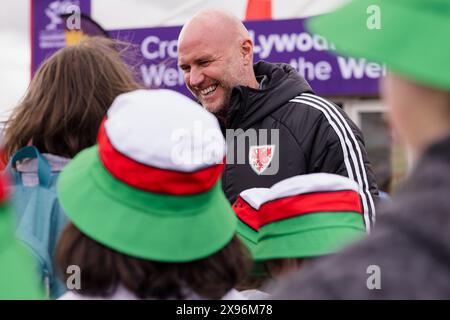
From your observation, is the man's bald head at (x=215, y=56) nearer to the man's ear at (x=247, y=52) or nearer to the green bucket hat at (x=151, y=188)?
the man's ear at (x=247, y=52)

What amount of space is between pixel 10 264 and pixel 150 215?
59 cm

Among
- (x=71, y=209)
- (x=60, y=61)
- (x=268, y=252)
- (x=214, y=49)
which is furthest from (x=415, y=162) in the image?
(x=214, y=49)

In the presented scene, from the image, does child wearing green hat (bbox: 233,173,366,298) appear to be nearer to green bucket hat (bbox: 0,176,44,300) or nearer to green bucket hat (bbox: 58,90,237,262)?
green bucket hat (bbox: 58,90,237,262)

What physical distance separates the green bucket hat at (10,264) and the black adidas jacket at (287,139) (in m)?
1.78

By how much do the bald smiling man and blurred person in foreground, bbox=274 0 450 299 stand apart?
149 centimetres

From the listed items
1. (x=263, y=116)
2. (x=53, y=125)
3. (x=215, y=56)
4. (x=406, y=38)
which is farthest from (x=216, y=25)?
(x=406, y=38)

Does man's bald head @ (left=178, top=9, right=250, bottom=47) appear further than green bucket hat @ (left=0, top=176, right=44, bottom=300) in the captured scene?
Yes

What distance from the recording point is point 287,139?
2.74m

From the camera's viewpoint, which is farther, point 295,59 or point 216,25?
point 295,59

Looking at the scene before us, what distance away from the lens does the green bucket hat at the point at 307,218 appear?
1.68m

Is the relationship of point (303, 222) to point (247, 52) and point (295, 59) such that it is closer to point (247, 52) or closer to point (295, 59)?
point (247, 52)

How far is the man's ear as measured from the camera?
10.7 ft

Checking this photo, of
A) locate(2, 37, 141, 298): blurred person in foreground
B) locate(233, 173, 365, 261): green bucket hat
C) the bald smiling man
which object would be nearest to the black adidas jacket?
the bald smiling man

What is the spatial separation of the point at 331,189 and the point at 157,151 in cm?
57
